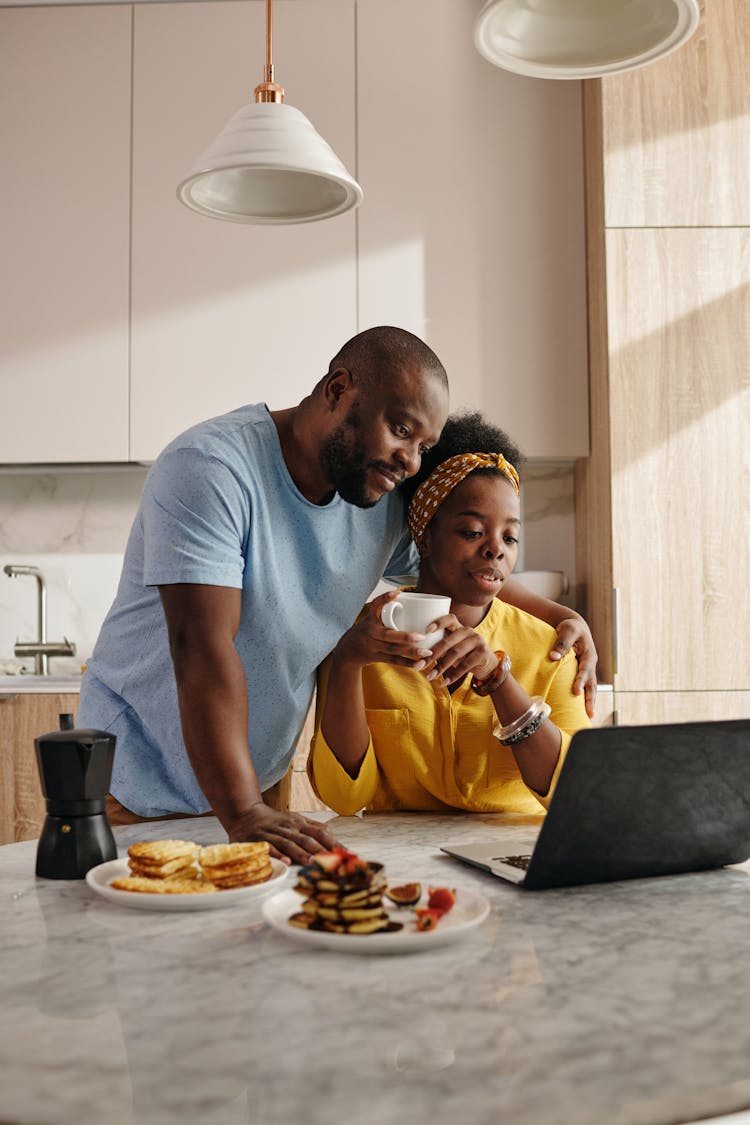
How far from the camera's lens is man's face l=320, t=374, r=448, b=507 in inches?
57.8

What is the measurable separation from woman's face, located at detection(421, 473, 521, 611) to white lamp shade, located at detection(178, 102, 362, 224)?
531 millimetres

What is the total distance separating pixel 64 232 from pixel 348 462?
224 cm

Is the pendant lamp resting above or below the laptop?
above

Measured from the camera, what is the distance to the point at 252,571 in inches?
61.9

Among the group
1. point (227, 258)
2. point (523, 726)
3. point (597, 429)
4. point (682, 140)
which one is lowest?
point (523, 726)

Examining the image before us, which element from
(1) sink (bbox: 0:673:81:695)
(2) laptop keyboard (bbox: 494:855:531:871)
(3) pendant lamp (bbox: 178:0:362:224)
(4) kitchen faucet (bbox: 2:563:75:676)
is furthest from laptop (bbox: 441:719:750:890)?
(4) kitchen faucet (bbox: 2:563:75:676)

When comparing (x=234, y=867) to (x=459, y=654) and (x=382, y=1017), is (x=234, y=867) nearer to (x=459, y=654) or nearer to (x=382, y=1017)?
(x=382, y=1017)

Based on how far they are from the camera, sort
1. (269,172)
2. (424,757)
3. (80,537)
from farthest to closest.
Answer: (80,537)
(269,172)
(424,757)

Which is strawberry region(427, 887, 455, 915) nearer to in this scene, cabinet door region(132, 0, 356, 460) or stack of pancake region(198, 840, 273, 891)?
stack of pancake region(198, 840, 273, 891)

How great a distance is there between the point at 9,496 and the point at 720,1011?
131 inches

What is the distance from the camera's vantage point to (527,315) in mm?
3346

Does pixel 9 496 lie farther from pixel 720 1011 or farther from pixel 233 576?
pixel 720 1011

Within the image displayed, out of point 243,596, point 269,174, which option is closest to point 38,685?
point 243,596

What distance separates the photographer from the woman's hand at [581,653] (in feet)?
5.33
